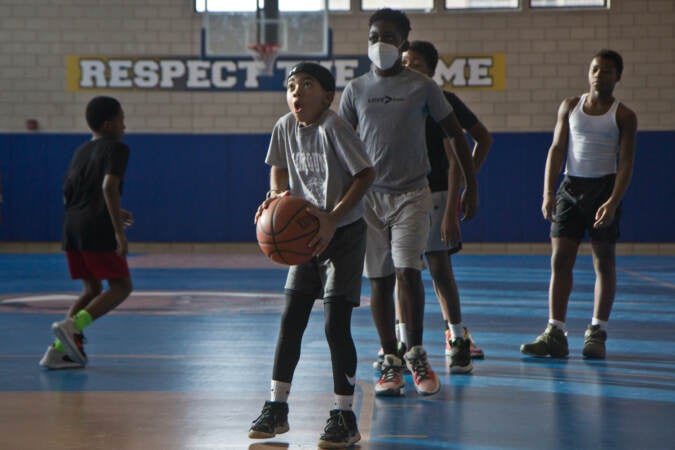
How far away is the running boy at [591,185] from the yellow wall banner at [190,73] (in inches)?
390

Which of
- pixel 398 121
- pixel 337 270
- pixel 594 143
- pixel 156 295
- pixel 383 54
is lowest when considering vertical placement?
pixel 156 295

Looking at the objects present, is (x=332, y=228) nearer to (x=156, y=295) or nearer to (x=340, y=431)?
(x=340, y=431)

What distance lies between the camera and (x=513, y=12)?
1575 cm

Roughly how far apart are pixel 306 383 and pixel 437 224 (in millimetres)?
1114

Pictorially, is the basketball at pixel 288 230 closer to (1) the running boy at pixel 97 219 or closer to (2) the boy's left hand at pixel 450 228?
(2) the boy's left hand at pixel 450 228

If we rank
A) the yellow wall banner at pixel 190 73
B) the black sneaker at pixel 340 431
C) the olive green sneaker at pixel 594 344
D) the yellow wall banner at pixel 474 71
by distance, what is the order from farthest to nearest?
the yellow wall banner at pixel 190 73 < the yellow wall banner at pixel 474 71 < the olive green sneaker at pixel 594 344 < the black sneaker at pixel 340 431

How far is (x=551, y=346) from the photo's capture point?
600 cm

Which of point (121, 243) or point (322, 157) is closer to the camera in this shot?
point (322, 157)

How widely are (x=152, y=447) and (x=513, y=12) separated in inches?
517

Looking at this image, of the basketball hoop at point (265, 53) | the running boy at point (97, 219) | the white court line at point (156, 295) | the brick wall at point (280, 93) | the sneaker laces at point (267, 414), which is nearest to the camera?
the sneaker laces at point (267, 414)

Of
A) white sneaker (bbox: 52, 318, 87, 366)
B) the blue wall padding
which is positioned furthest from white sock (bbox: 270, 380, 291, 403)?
the blue wall padding

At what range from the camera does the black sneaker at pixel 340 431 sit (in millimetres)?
3773

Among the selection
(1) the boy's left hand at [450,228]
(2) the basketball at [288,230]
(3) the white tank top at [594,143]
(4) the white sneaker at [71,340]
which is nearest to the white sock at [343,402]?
(2) the basketball at [288,230]

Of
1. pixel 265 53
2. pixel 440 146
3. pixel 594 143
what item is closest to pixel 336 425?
pixel 440 146
